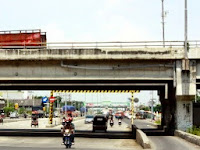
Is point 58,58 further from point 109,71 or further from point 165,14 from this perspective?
point 165,14

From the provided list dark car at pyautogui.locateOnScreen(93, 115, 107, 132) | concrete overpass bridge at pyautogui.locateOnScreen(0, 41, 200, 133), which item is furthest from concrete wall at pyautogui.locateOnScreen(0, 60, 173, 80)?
dark car at pyautogui.locateOnScreen(93, 115, 107, 132)

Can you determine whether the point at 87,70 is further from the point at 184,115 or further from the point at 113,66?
the point at 184,115

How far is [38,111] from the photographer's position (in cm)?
12088

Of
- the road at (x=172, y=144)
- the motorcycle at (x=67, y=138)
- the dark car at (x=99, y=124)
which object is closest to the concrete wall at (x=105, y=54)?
the road at (x=172, y=144)

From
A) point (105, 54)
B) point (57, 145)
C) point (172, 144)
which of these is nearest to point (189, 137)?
point (172, 144)

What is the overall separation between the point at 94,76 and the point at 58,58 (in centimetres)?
328

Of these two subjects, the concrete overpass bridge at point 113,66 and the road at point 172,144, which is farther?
the concrete overpass bridge at point 113,66

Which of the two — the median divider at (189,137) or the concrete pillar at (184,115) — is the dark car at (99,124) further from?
the median divider at (189,137)

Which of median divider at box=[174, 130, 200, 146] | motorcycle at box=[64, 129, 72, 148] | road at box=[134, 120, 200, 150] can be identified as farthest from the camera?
median divider at box=[174, 130, 200, 146]

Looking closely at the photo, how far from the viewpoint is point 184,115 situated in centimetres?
3409

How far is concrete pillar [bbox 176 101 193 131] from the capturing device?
1337 inches

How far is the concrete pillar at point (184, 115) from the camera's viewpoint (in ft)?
111

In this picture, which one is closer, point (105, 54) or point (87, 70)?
point (105, 54)

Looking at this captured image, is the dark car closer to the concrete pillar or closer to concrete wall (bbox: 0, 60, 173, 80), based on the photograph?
concrete wall (bbox: 0, 60, 173, 80)
